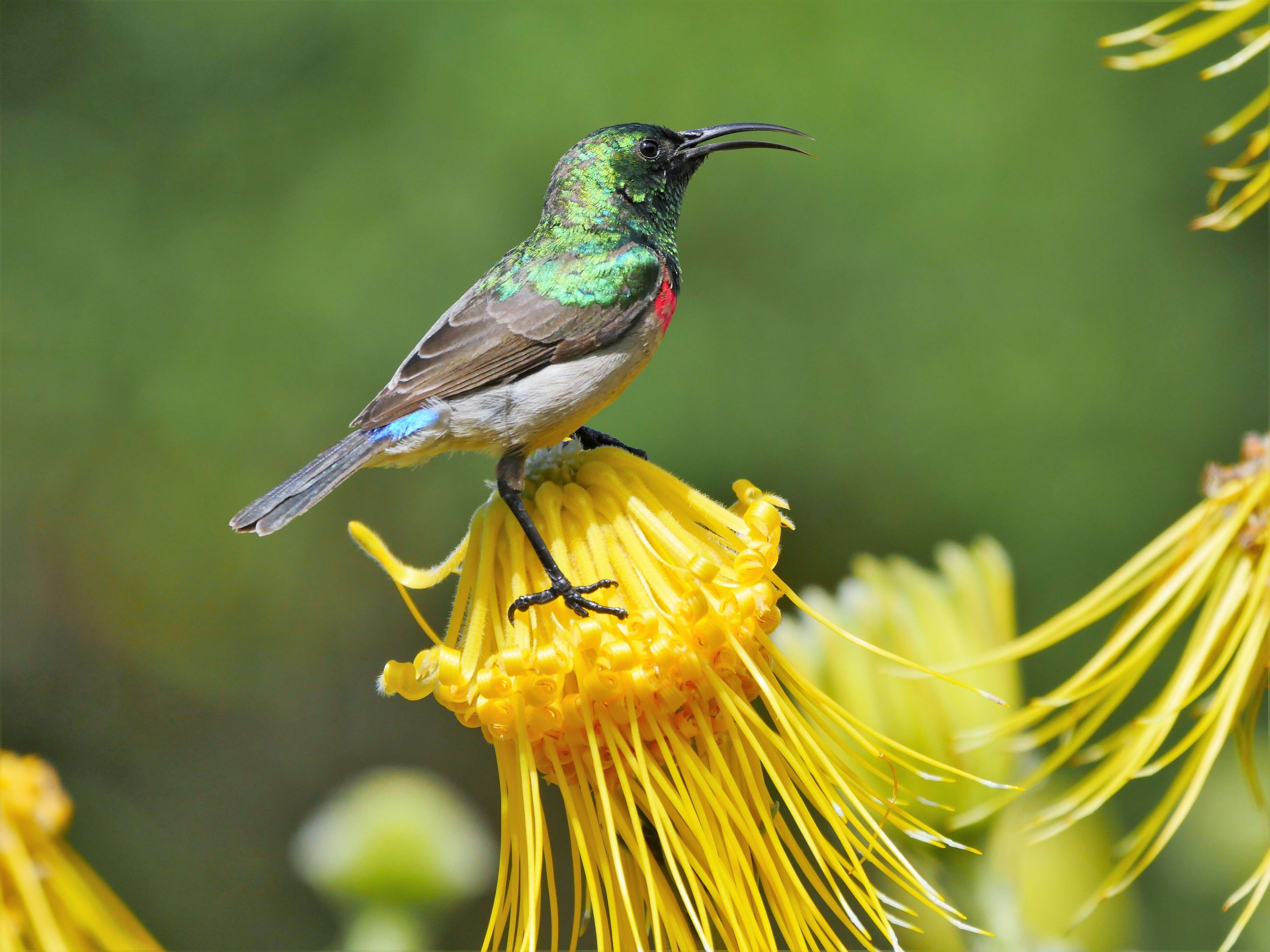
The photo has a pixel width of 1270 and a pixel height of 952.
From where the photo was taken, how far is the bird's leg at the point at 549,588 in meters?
1.50

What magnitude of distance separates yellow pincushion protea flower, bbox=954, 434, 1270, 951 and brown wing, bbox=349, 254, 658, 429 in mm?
853

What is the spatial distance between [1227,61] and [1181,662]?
886 millimetres

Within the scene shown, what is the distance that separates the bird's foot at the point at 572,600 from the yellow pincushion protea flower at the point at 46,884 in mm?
604

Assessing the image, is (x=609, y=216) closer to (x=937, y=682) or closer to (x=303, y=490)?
(x=303, y=490)

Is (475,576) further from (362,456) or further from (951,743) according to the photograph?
(951,743)

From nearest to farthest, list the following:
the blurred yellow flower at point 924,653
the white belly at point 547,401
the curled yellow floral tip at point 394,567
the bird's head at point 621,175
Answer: the curled yellow floral tip at point 394,567 → the white belly at point 547,401 → the blurred yellow flower at point 924,653 → the bird's head at point 621,175

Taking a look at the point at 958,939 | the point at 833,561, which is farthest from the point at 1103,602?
the point at 833,561

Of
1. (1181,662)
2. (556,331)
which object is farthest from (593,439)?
(1181,662)

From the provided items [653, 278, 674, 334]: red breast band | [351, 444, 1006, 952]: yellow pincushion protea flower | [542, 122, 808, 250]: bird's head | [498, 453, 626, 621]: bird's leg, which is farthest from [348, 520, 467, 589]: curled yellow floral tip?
[542, 122, 808, 250]: bird's head

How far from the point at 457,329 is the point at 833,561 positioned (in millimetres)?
5499

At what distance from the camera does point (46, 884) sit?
1.35m

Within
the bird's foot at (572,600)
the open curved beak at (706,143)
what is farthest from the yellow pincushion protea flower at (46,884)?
the open curved beak at (706,143)

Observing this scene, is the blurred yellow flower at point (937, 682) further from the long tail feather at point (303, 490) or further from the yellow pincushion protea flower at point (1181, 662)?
the long tail feather at point (303, 490)

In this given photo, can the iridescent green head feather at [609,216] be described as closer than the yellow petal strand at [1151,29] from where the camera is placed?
No
